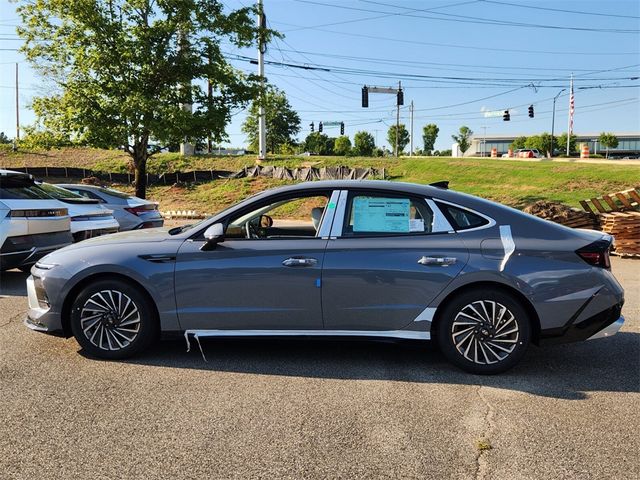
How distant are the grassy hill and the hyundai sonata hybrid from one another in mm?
16777

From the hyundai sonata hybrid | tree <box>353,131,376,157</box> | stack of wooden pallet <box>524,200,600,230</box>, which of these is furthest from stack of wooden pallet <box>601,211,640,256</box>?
tree <box>353,131,376,157</box>

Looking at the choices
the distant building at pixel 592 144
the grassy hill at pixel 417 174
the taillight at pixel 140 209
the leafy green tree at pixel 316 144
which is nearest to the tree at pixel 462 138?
the distant building at pixel 592 144

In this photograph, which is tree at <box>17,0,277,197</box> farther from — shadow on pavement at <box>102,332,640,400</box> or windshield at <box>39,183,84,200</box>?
shadow on pavement at <box>102,332,640,400</box>

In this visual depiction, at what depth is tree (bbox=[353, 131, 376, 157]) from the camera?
95944 millimetres

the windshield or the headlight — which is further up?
the windshield

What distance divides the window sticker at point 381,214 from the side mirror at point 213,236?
1119 mm

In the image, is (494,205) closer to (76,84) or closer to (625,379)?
(625,379)

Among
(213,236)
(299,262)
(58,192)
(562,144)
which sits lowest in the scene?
(299,262)

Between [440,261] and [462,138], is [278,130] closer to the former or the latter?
[462,138]

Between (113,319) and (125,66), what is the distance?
14.5m

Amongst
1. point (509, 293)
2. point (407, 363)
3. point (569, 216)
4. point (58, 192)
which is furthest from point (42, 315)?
point (569, 216)

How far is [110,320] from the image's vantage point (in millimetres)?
4625

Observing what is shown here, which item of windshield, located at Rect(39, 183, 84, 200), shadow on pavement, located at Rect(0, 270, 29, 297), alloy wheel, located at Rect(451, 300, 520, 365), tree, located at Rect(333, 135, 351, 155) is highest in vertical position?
tree, located at Rect(333, 135, 351, 155)

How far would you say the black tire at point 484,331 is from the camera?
14.2 ft
